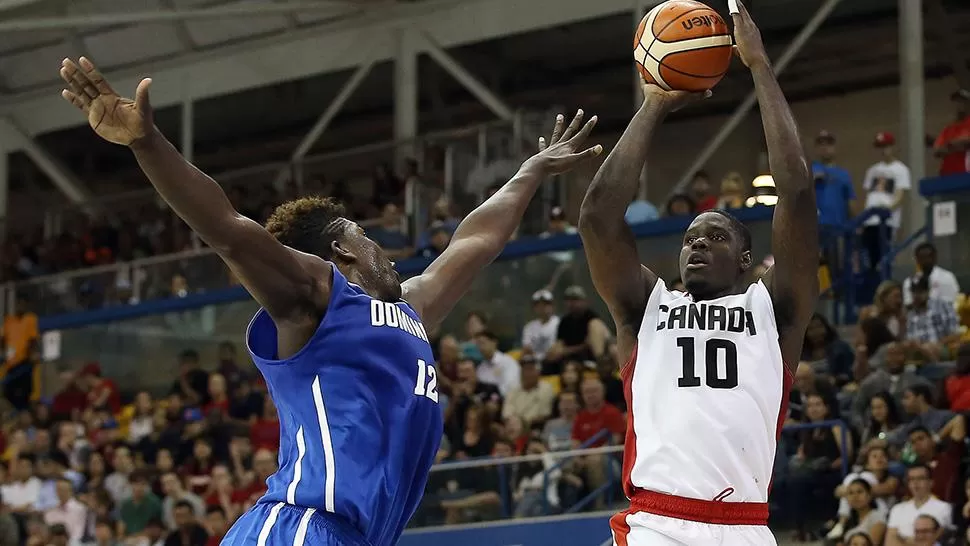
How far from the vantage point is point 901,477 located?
11.8 metres

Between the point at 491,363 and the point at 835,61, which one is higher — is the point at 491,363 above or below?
below

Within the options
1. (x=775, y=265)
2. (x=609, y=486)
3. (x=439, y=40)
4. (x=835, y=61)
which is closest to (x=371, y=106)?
(x=439, y=40)

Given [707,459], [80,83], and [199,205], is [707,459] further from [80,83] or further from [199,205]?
[80,83]

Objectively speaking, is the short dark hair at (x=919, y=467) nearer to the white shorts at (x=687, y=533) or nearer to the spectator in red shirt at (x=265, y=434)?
the white shorts at (x=687, y=533)

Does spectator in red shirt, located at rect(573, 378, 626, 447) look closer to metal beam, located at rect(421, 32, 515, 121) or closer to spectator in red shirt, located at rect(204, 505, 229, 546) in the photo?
spectator in red shirt, located at rect(204, 505, 229, 546)

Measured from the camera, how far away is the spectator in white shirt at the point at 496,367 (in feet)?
52.5

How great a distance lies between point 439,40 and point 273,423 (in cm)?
790

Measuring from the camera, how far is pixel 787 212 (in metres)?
6.29

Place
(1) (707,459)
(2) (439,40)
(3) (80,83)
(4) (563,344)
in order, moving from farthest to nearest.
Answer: (2) (439,40) → (4) (563,344) → (1) (707,459) → (3) (80,83)

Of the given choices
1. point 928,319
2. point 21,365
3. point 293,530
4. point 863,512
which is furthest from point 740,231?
point 21,365

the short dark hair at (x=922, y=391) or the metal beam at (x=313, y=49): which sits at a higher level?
the metal beam at (x=313, y=49)

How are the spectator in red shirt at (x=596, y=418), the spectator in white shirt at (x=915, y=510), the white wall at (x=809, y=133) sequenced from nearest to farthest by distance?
the spectator in white shirt at (x=915, y=510) → the spectator in red shirt at (x=596, y=418) → the white wall at (x=809, y=133)

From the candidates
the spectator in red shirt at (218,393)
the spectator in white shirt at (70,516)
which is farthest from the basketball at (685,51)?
the spectator in red shirt at (218,393)

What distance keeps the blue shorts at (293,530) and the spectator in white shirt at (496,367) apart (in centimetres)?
1041
